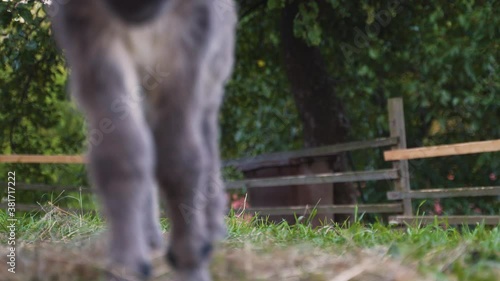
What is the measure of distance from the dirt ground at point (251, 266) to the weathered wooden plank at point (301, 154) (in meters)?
4.21

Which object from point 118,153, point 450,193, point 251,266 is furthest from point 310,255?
point 450,193

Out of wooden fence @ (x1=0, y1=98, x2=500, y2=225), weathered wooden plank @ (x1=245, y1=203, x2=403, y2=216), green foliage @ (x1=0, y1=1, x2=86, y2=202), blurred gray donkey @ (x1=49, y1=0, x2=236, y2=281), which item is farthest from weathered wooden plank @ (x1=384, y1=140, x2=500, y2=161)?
blurred gray donkey @ (x1=49, y1=0, x2=236, y2=281)

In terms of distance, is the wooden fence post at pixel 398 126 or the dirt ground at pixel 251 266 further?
the wooden fence post at pixel 398 126

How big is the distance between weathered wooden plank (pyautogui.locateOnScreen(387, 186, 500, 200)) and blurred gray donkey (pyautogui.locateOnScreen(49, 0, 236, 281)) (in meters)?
3.86

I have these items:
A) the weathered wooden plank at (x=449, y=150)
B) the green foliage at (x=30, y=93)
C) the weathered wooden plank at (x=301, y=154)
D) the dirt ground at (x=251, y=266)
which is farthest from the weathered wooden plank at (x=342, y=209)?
the dirt ground at (x=251, y=266)

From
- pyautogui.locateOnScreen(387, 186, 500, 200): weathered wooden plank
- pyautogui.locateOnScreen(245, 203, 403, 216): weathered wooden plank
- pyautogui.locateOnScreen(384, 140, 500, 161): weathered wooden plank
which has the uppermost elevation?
pyautogui.locateOnScreen(384, 140, 500, 161): weathered wooden plank

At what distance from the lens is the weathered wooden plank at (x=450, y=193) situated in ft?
21.6

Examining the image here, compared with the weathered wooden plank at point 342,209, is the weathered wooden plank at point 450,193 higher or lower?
higher

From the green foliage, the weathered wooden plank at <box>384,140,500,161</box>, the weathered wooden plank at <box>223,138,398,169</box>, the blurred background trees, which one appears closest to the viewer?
Answer: the weathered wooden plank at <box>384,140,500,161</box>

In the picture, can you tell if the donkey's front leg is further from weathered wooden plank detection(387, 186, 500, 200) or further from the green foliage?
weathered wooden plank detection(387, 186, 500, 200)

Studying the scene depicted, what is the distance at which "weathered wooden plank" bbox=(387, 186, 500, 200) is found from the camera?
659 cm

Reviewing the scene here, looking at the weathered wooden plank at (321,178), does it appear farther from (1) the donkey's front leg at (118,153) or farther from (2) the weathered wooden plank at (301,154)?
(1) the donkey's front leg at (118,153)

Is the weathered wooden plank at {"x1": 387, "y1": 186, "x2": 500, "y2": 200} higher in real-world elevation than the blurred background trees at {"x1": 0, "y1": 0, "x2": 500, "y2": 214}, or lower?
lower

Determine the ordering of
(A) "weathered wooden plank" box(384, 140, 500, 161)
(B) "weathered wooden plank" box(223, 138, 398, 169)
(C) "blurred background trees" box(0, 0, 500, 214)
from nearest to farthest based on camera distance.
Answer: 1. (A) "weathered wooden plank" box(384, 140, 500, 161)
2. (B) "weathered wooden plank" box(223, 138, 398, 169)
3. (C) "blurred background trees" box(0, 0, 500, 214)
